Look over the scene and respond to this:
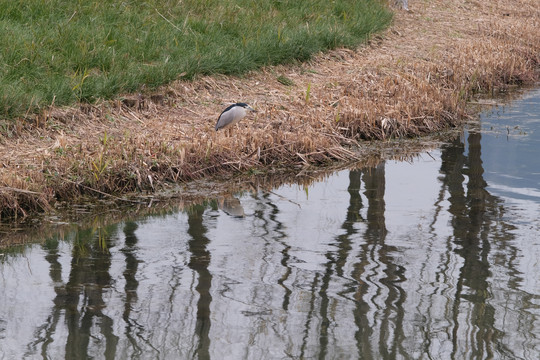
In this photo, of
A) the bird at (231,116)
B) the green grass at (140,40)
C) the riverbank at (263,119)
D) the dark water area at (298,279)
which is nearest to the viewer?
the dark water area at (298,279)

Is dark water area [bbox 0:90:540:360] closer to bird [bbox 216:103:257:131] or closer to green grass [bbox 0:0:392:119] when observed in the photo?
bird [bbox 216:103:257:131]

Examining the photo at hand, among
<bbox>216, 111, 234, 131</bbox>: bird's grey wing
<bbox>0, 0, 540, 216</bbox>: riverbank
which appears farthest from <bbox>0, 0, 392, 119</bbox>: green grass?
<bbox>216, 111, 234, 131</bbox>: bird's grey wing

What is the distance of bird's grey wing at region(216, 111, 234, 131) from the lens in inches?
328

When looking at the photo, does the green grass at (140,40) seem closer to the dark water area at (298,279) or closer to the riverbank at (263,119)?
the riverbank at (263,119)

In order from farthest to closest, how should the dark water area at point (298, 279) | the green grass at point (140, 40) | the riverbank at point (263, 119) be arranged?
the green grass at point (140, 40), the riverbank at point (263, 119), the dark water area at point (298, 279)

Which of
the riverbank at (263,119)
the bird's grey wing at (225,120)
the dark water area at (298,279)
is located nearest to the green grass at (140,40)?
the riverbank at (263,119)

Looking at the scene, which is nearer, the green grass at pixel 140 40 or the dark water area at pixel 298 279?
the dark water area at pixel 298 279

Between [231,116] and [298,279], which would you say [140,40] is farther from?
[298,279]

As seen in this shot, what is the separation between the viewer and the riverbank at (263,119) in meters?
7.24

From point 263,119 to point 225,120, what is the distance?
0.99m

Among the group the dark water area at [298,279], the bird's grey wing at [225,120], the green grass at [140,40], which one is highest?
the green grass at [140,40]

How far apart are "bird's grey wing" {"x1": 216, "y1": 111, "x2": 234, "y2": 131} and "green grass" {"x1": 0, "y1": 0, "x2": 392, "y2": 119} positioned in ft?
5.49

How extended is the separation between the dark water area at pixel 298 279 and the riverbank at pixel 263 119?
70 cm

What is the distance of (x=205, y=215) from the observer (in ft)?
22.5
